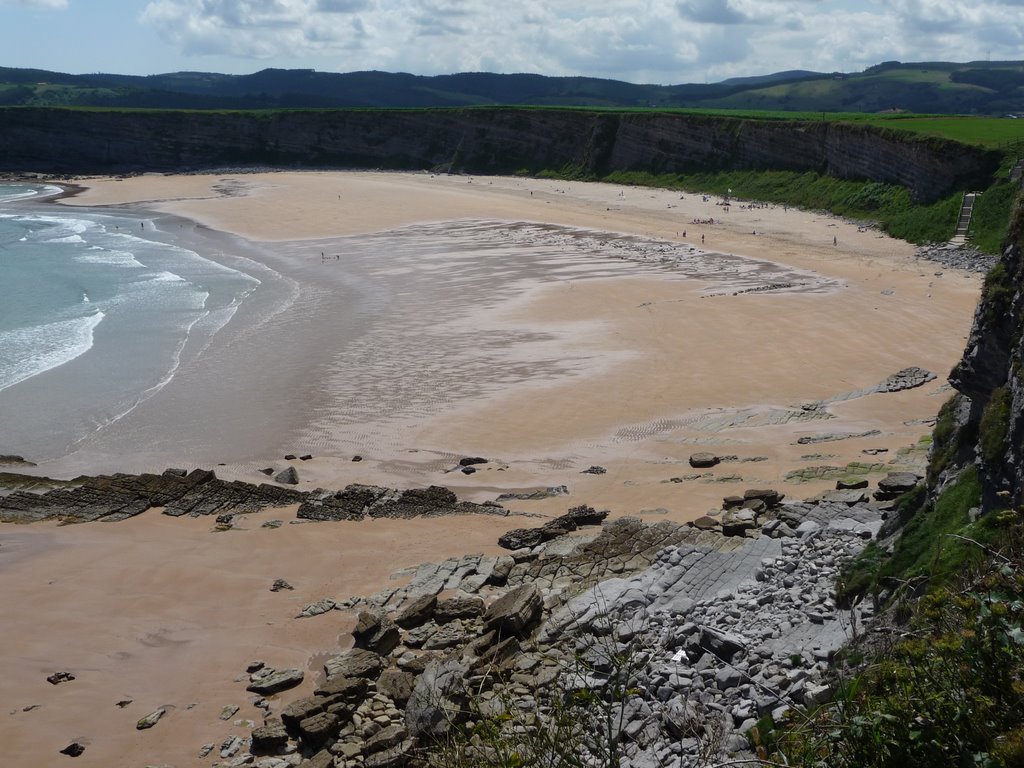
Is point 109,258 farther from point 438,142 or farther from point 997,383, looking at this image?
point 438,142

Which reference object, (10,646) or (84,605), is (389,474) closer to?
(84,605)

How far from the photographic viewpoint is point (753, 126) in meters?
64.2

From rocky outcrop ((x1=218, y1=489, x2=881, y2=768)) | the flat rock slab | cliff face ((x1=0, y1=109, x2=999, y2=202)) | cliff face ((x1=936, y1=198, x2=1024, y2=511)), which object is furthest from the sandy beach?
cliff face ((x1=0, y1=109, x2=999, y2=202))

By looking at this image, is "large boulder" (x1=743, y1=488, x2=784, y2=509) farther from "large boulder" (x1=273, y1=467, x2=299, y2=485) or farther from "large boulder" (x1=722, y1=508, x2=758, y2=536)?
"large boulder" (x1=273, y1=467, x2=299, y2=485)

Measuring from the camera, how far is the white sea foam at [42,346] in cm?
2828

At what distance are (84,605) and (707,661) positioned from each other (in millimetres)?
9642

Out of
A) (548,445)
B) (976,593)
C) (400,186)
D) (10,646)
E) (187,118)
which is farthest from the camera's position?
(187,118)

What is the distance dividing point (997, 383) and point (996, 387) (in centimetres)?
11

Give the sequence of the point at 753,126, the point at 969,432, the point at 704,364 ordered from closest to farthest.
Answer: the point at 969,432 → the point at 704,364 → the point at 753,126

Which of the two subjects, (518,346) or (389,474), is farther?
(518,346)

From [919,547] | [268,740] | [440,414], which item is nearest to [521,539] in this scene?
[268,740]

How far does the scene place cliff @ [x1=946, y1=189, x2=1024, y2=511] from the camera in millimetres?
9477

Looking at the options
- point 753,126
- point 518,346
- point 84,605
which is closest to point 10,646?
point 84,605

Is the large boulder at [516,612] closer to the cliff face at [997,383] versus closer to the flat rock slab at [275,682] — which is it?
the flat rock slab at [275,682]
